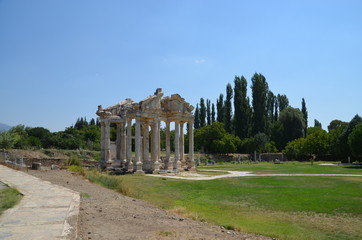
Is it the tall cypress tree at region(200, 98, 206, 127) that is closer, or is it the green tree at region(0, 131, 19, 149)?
the green tree at region(0, 131, 19, 149)

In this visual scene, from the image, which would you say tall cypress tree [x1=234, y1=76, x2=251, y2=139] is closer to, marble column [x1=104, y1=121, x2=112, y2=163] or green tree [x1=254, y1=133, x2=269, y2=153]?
green tree [x1=254, y1=133, x2=269, y2=153]

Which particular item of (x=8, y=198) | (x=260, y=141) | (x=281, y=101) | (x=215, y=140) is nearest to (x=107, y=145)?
(x=8, y=198)

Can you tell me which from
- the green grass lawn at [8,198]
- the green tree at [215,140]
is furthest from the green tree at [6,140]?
the green grass lawn at [8,198]

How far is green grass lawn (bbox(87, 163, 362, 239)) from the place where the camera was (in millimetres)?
11500

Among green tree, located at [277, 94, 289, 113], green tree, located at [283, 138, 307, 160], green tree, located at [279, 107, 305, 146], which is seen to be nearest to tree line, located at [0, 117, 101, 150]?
green tree, located at [283, 138, 307, 160]

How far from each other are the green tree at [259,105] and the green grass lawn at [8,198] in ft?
237

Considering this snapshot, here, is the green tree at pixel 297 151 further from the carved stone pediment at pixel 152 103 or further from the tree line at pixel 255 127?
the carved stone pediment at pixel 152 103

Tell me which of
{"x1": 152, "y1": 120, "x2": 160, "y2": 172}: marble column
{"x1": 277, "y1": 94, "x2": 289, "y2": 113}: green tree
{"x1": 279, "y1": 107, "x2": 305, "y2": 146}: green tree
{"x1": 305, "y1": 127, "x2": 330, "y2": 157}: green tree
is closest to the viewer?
{"x1": 152, "y1": 120, "x2": 160, "y2": 172}: marble column

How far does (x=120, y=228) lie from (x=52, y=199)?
4.15m

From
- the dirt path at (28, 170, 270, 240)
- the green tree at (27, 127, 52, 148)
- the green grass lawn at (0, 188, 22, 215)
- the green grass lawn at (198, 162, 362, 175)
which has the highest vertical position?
the green tree at (27, 127, 52, 148)

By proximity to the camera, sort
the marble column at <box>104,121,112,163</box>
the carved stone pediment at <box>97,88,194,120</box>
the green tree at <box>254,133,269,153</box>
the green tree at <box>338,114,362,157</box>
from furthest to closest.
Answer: the green tree at <box>254,133,269,153</box> < the green tree at <box>338,114,362,157</box> < the marble column at <box>104,121,112,163</box> < the carved stone pediment at <box>97,88,194,120</box>

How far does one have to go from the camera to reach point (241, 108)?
7900cm

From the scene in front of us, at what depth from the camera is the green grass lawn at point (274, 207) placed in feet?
37.7

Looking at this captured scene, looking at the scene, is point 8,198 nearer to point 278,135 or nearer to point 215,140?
point 215,140
